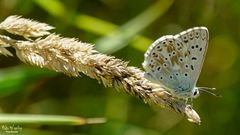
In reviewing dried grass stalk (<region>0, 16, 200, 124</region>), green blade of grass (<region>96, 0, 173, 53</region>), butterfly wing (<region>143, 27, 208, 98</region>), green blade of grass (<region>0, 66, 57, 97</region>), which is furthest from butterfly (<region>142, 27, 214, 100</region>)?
green blade of grass (<region>96, 0, 173, 53</region>)

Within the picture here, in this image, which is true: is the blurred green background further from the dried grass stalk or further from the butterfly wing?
the dried grass stalk

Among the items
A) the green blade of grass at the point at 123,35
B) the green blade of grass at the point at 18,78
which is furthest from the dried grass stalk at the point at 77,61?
the green blade of grass at the point at 123,35

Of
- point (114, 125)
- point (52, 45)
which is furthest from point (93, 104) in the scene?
point (52, 45)

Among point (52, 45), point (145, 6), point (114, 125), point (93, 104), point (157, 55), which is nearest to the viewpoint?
point (52, 45)

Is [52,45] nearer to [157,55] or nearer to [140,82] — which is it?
[140,82]

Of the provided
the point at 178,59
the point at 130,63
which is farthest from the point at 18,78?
the point at 130,63

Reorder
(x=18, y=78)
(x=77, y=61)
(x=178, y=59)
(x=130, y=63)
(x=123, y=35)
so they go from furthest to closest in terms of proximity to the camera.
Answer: (x=130, y=63) < (x=123, y=35) < (x=18, y=78) < (x=178, y=59) < (x=77, y=61)

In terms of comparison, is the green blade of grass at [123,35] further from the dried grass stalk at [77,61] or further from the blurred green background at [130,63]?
the dried grass stalk at [77,61]

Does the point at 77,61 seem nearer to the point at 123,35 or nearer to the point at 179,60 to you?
the point at 179,60
